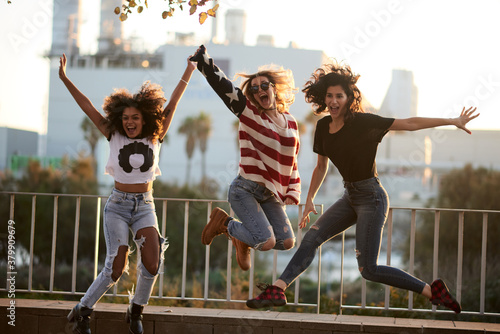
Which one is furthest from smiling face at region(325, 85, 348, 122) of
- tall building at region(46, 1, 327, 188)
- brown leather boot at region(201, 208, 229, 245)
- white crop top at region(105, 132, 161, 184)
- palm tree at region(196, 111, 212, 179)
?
tall building at region(46, 1, 327, 188)

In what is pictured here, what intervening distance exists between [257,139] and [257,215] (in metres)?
0.52

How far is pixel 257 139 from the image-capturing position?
4320mm

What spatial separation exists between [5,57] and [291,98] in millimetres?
33383

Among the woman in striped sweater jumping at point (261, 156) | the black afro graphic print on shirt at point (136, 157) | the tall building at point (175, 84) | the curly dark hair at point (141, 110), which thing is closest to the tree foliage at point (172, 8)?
the woman in striped sweater jumping at point (261, 156)

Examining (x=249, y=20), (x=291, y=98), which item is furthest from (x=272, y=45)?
(x=291, y=98)

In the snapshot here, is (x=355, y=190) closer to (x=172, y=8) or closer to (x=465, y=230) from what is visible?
(x=172, y=8)

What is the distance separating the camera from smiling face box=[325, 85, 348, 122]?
4.29m

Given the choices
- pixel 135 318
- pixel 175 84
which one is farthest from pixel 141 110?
pixel 175 84

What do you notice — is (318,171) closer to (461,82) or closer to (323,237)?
(323,237)

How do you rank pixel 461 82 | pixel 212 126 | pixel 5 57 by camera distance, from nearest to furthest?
pixel 5 57, pixel 461 82, pixel 212 126

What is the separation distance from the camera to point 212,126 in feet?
241

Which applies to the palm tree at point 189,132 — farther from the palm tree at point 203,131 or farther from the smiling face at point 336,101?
the smiling face at point 336,101

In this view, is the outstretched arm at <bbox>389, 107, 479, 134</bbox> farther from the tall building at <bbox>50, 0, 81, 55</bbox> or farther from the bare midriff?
the tall building at <bbox>50, 0, 81, 55</bbox>

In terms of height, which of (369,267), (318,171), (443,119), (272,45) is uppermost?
(272,45)
